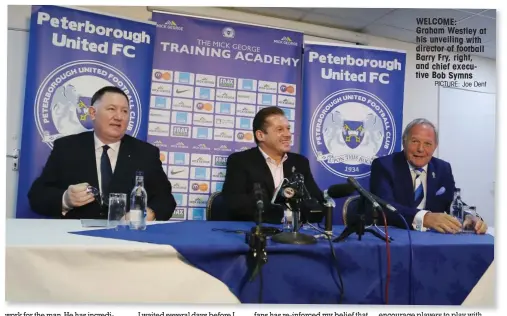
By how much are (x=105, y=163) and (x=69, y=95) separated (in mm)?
520

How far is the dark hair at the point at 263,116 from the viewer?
8.68 ft

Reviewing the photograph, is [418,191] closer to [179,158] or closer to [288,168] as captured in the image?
[288,168]

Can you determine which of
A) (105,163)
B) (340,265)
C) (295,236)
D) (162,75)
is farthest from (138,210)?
(162,75)

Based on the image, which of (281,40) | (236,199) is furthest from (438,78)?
(236,199)

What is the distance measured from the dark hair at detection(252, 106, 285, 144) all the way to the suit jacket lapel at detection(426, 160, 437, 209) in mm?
1103

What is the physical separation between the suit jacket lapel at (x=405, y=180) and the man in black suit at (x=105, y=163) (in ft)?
4.99

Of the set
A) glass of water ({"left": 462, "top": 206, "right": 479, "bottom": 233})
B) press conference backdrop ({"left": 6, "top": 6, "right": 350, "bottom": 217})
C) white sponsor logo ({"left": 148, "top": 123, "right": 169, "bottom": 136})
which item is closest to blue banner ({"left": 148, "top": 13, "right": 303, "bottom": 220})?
white sponsor logo ({"left": 148, "top": 123, "right": 169, "bottom": 136})

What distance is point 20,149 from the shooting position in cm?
235

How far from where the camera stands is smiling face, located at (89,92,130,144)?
2414 mm

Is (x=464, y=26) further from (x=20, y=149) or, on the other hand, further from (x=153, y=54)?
(x=20, y=149)

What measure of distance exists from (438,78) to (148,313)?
7.62ft

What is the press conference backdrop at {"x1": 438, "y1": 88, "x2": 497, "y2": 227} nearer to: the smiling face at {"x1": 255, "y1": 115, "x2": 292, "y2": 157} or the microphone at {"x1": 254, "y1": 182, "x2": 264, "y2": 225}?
the smiling face at {"x1": 255, "y1": 115, "x2": 292, "y2": 157}

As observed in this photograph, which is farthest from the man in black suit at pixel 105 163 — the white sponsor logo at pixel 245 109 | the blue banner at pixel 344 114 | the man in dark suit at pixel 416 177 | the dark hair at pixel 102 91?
the man in dark suit at pixel 416 177

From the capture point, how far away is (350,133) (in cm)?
279
